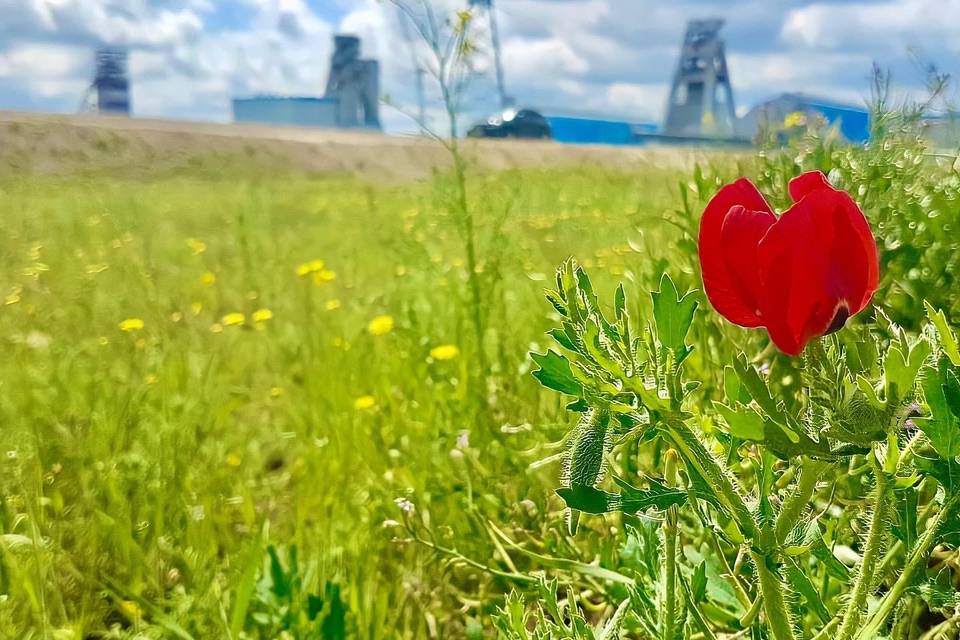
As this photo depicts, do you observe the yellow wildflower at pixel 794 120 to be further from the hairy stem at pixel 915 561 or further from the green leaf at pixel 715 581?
the hairy stem at pixel 915 561

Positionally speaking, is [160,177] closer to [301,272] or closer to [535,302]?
[301,272]

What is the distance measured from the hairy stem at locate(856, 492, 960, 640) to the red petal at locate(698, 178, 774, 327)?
18cm

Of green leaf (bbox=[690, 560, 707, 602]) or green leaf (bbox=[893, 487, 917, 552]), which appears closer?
green leaf (bbox=[893, 487, 917, 552])

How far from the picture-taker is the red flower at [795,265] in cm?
53

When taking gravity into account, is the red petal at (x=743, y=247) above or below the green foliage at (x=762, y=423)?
above

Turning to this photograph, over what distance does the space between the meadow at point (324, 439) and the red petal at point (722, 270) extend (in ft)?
0.63

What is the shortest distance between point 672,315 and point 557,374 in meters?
0.09

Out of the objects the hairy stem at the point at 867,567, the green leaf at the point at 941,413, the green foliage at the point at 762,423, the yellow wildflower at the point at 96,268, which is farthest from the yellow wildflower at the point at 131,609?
the yellow wildflower at the point at 96,268

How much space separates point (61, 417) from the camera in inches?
74.2

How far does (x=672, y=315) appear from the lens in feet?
1.72

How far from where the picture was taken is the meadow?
50.5 inches

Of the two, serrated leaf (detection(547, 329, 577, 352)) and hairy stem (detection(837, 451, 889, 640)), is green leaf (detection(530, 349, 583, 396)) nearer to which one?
serrated leaf (detection(547, 329, 577, 352))

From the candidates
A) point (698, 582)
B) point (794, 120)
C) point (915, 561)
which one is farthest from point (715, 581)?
point (794, 120)

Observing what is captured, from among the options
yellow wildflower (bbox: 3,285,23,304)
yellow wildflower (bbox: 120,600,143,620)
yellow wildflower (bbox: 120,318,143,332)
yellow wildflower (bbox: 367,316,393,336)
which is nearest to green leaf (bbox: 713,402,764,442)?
yellow wildflower (bbox: 120,600,143,620)
